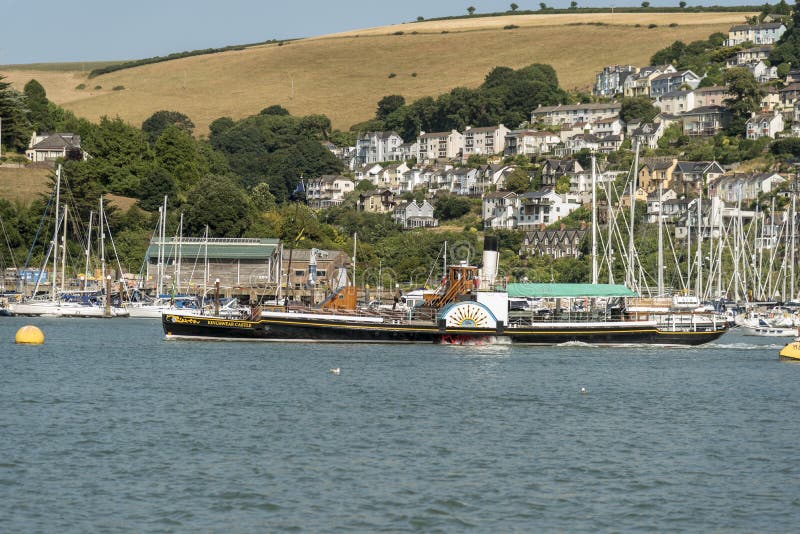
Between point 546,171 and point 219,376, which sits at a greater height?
point 546,171

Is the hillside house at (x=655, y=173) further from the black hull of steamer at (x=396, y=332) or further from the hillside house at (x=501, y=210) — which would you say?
the black hull of steamer at (x=396, y=332)

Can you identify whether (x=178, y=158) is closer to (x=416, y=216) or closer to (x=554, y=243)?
(x=416, y=216)

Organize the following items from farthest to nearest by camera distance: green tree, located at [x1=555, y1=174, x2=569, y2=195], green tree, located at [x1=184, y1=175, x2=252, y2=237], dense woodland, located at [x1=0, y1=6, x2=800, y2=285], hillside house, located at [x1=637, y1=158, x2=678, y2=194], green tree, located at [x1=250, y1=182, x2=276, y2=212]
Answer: green tree, located at [x1=555, y1=174, x2=569, y2=195]
hillside house, located at [x1=637, y1=158, x2=678, y2=194]
green tree, located at [x1=250, y1=182, x2=276, y2=212]
green tree, located at [x1=184, y1=175, x2=252, y2=237]
dense woodland, located at [x1=0, y1=6, x2=800, y2=285]

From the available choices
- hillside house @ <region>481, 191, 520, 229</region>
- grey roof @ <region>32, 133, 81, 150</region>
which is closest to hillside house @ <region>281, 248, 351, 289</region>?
hillside house @ <region>481, 191, 520, 229</region>

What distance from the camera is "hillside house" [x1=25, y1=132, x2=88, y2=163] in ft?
573

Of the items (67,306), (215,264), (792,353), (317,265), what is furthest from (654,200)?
(792,353)

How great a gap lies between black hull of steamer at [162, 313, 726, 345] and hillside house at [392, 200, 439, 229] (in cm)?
11779

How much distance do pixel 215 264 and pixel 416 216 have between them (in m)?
58.3

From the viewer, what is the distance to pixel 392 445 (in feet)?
126

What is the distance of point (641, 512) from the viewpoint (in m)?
30.3

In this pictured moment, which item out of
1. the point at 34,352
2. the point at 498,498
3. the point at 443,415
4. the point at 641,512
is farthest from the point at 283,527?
the point at 34,352

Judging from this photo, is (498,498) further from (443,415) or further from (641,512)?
(443,415)

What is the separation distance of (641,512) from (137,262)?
392ft

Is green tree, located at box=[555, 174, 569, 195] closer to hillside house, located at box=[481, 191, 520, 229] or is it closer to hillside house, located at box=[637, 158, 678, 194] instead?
hillside house, located at box=[481, 191, 520, 229]
